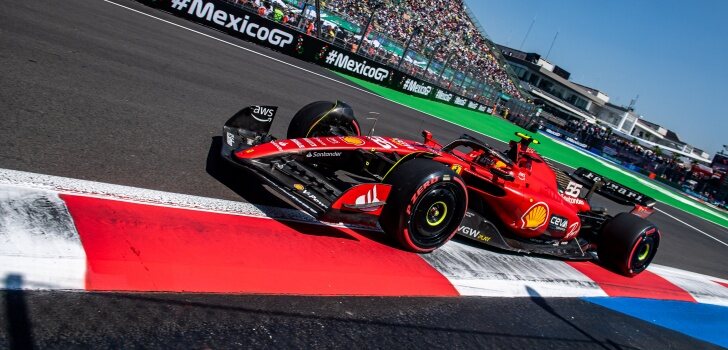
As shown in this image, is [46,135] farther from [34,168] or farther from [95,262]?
[95,262]

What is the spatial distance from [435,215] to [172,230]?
2108mm

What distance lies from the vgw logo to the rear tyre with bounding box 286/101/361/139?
34.9 feet

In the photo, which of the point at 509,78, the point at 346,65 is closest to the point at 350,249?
the point at 346,65

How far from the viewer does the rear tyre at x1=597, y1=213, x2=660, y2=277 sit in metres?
6.36

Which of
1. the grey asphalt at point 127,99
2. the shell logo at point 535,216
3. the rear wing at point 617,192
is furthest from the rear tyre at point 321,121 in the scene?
the rear wing at point 617,192

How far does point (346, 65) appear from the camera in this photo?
747 inches

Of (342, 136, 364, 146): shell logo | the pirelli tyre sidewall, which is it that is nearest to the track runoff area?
the pirelli tyre sidewall

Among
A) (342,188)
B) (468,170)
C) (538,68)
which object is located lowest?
(342,188)

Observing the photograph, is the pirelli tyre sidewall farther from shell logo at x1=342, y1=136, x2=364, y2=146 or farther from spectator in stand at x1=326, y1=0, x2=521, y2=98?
spectator in stand at x1=326, y1=0, x2=521, y2=98

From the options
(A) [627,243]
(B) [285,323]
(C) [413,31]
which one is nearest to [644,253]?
(A) [627,243]

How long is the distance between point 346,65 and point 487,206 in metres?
14.2

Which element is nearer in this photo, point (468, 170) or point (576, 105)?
point (468, 170)

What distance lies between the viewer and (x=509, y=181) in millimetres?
5336

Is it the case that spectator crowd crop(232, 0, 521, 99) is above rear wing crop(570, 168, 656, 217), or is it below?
above
